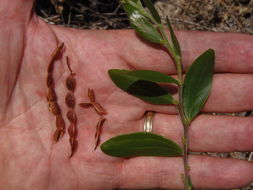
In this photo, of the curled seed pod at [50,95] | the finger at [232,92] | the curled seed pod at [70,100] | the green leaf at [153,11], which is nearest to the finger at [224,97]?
the finger at [232,92]

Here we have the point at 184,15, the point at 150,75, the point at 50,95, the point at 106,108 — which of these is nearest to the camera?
the point at 150,75

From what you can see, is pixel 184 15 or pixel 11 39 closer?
pixel 11 39

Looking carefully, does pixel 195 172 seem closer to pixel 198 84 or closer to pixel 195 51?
pixel 198 84

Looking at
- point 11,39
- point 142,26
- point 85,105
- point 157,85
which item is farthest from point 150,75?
point 11,39

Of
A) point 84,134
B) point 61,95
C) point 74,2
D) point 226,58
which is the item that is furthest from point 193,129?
point 74,2

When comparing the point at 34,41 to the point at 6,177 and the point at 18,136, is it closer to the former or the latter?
the point at 18,136

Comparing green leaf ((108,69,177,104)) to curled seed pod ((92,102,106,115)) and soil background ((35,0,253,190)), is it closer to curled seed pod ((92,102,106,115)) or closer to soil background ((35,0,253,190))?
curled seed pod ((92,102,106,115))
